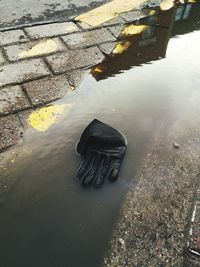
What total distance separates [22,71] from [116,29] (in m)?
1.52

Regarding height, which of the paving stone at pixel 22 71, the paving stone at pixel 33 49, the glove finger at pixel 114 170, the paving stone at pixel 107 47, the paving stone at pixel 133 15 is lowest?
the glove finger at pixel 114 170

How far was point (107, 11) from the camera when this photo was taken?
14.4ft

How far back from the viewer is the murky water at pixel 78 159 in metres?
1.97

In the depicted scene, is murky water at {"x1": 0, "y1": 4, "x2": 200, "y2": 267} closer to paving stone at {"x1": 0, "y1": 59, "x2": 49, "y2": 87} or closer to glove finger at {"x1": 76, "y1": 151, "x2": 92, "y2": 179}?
glove finger at {"x1": 76, "y1": 151, "x2": 92, "y2": 179}

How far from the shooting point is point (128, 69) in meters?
3.41

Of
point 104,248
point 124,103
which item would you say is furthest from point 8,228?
point 124,103

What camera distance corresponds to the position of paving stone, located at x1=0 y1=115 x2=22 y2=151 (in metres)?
2.56

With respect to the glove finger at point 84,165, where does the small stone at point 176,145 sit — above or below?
above

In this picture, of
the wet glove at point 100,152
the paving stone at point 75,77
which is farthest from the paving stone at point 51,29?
the wet glove at point 100,152

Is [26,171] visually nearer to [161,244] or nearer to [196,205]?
[161,244]

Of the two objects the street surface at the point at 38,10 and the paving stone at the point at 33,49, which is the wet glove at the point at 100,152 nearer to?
the paving stone at the point at 33,49

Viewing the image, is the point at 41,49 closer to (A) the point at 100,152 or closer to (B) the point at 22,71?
(B) the point at 22,71

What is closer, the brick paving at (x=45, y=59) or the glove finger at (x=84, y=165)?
the glove finger at (x=84, y=165)

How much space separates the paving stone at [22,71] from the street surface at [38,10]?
0.90 meters
